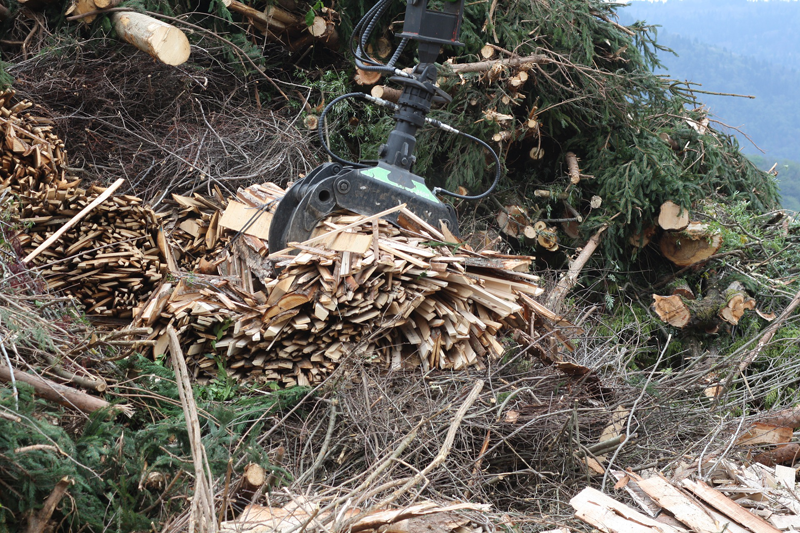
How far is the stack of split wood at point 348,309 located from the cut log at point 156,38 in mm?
2623

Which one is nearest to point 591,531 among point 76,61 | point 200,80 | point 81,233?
point 81,233

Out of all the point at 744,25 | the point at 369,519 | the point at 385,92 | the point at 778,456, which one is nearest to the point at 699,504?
the point at 778,456

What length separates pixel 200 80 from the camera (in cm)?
612

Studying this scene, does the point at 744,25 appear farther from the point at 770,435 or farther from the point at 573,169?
the point at 770,435

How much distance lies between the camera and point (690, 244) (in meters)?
5.63

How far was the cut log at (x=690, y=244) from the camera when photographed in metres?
5.43

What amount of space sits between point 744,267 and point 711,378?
164 cm

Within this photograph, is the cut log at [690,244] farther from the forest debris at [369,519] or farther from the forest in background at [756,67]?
the forest in background at [756,67]

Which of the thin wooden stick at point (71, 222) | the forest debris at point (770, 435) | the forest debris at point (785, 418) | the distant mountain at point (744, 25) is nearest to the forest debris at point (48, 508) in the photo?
the thin wooden stick at point (71, 222)

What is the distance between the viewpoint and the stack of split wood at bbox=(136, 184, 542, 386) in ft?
11.1

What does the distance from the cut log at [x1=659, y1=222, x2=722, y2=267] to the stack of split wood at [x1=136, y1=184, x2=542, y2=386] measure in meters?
2.56

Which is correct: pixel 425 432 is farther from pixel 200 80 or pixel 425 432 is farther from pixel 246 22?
pixel 246 22

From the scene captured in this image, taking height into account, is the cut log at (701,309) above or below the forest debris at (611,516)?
below

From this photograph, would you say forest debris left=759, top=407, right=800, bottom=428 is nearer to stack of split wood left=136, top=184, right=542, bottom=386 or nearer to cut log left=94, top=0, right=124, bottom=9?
stack of split wood left=136, top=184, right=542, bottom=386
